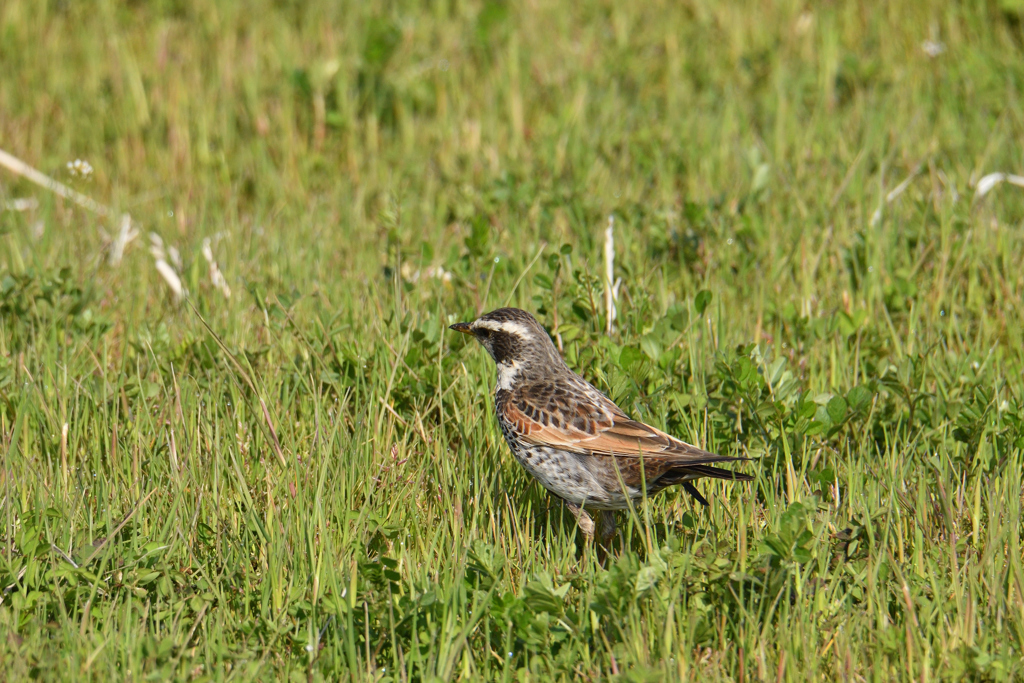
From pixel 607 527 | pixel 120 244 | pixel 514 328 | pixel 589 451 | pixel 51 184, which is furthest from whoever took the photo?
pixel 51 184

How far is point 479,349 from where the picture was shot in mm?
5906

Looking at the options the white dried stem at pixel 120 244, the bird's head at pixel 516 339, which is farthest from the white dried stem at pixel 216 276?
the bird's head at pixel 516 339

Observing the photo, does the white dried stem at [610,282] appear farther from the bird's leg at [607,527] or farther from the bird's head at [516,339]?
the bird's leg at [607,527]

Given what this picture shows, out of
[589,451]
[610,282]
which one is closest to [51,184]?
[610,282]

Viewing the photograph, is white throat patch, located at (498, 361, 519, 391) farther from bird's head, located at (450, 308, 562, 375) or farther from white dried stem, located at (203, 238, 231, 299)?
white dried stem, located at (203, 238, 231, 299)

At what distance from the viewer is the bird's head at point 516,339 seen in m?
5.09

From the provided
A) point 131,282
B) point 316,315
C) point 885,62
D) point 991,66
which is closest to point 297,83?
point 131,282

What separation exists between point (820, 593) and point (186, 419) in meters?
3.29

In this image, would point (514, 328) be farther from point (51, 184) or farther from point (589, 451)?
point (51, 184)

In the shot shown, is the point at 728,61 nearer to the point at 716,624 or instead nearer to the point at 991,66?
the point at 991,66

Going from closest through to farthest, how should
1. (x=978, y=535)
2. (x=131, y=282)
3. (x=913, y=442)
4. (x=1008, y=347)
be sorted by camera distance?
(x=978, y=535)
(x=913, y=442)
(x=1008, y=347)
(x=131, y=282)

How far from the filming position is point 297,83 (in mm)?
9430

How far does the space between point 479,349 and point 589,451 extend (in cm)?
147

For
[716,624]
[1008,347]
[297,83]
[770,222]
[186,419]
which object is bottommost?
[716,624]
